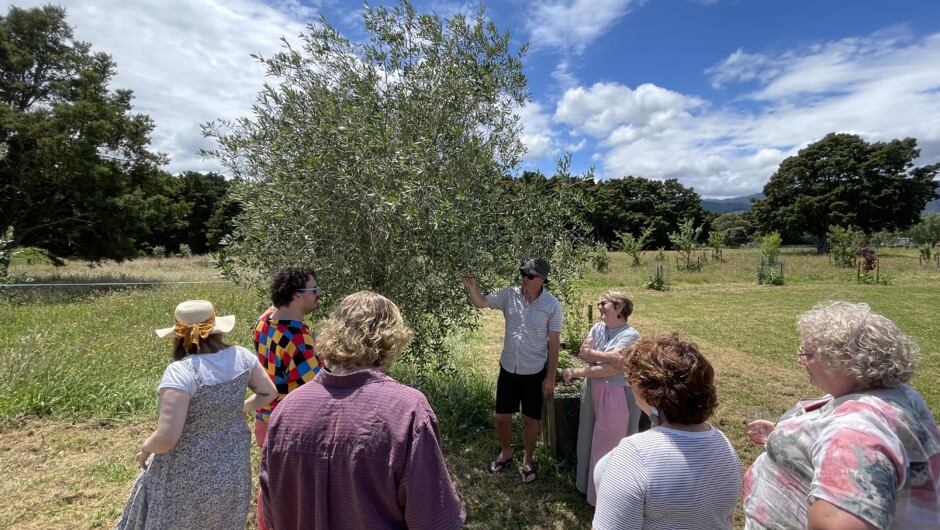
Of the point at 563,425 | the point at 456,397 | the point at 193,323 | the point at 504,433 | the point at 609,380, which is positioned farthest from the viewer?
the point at 456,397

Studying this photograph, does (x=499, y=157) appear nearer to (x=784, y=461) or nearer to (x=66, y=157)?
(x=784, y=461)

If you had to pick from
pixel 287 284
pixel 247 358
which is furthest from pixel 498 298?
pixel 247 358

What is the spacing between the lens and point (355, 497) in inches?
67.1

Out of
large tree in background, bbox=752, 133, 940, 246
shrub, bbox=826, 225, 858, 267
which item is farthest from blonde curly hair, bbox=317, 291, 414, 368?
large tree in background, bbox=752, 133, 940, 246

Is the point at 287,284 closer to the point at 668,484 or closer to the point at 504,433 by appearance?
the point at 668,484

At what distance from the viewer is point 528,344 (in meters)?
4.23

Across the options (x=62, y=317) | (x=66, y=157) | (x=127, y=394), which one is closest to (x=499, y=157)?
(x=127, y=394)

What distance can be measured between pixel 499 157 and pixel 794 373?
22.8 feet

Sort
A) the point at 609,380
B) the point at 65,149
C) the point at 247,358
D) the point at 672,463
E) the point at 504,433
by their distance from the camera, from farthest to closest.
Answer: the point at 65,149, the point at 504,433, the point at 609,380, the point at 247,358, the point at 672,463

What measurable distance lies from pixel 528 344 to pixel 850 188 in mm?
50449

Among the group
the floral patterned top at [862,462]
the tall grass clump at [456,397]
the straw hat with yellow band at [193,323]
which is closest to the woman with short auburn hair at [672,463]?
the floral patterned top at [862,462]

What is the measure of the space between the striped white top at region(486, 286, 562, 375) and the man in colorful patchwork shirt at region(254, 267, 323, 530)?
182 centimetres

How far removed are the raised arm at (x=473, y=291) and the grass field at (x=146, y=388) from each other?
1581mm

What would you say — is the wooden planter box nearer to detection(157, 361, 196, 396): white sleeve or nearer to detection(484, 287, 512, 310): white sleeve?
detection(484, 287, 512, 310): white sleeve
